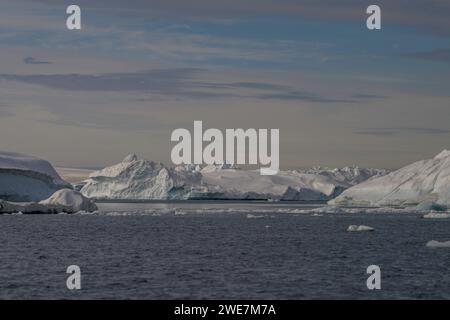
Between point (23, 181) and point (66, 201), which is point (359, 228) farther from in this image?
point (23, 181)

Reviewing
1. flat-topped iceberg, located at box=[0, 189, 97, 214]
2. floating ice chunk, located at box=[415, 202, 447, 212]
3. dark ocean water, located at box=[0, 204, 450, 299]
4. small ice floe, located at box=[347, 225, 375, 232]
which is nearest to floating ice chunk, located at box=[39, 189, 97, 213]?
flat-topped iceberg, located at box=[0, 189, 97, 214]

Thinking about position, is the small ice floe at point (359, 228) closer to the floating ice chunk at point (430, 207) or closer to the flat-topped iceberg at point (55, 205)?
the flat-topped iceberg at point (55, 205)

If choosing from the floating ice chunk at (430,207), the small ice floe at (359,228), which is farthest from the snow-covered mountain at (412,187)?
the small ice floe at (359,228)

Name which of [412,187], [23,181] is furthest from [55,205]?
[412,187]

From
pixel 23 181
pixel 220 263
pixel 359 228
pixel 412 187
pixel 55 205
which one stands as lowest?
pixel 359 228

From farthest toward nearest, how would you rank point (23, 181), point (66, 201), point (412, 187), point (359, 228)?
point (412, 187), point (23, 181), point (66, 201), point (359, 228)

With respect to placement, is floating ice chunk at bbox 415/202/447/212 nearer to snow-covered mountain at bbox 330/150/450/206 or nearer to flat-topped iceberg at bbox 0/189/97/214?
snow-covered mountain at bbox 330/150/450/206
